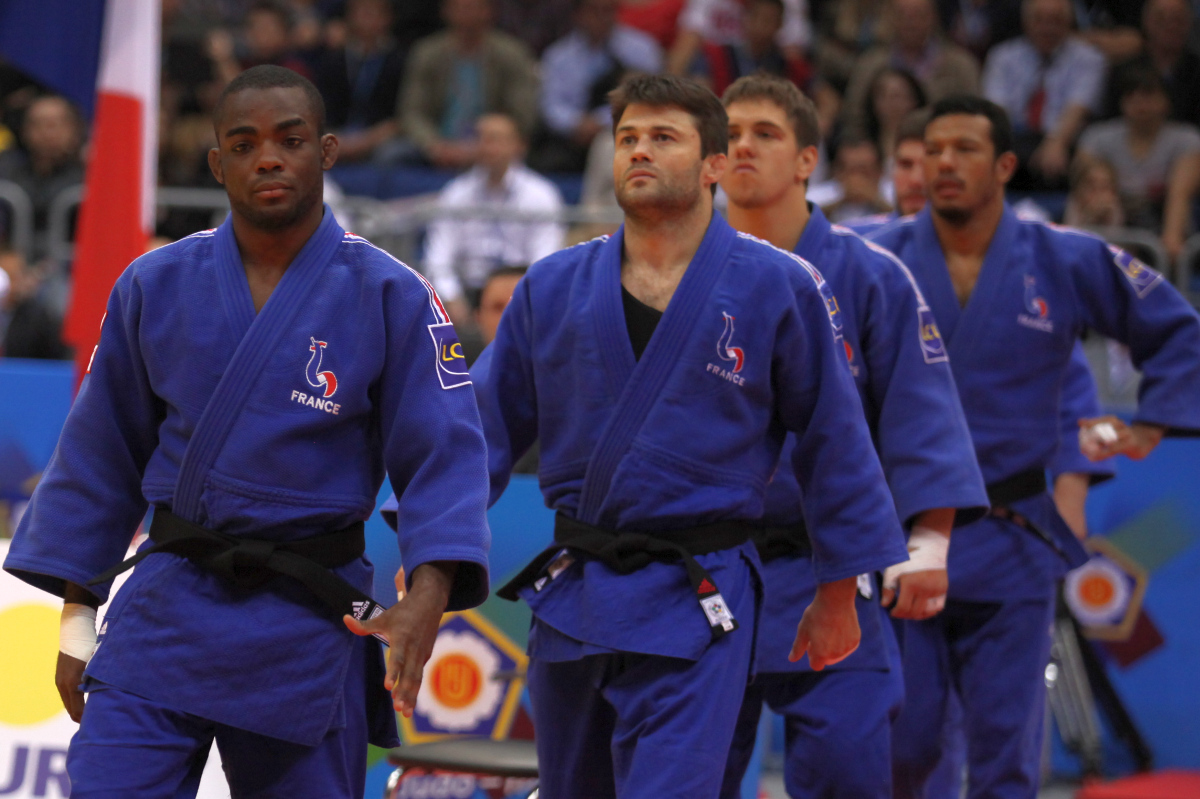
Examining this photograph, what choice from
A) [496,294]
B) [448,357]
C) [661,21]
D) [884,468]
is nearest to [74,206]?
[496,294]

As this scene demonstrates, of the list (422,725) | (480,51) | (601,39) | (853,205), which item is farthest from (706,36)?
(422,725)

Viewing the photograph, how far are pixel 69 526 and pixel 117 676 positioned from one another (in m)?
0.35

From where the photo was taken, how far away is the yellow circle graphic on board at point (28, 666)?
15.6 feet

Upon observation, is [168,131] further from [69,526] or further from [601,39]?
[69,526]

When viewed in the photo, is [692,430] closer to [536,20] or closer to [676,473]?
[676,473]

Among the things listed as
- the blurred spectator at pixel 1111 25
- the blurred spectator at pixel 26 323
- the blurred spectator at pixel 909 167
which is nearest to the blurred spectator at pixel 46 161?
the blurred spectator at pixel 26 323

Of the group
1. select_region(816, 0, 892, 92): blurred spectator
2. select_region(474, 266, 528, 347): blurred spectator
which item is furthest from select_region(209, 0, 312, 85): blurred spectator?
select_region(474, 266, 528, 347): blurred spectator

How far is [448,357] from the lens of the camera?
10.4ft

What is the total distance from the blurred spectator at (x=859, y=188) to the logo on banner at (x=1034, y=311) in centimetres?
287

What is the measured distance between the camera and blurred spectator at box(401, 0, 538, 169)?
9602 mm

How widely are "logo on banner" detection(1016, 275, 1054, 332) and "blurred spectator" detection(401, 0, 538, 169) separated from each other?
17.2 feet

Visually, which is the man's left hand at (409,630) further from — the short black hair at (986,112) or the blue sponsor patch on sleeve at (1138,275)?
the blue sponsor patch on sleeve at (1138,275)

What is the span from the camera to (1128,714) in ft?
21.6

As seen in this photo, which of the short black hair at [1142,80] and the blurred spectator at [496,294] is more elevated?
the short black hair at [1142,80]
